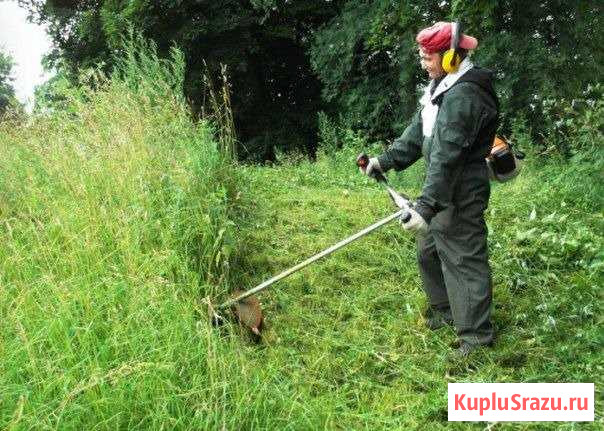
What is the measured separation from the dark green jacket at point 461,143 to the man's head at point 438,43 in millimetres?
141

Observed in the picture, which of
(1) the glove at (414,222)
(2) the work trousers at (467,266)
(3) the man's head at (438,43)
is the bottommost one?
(2) the work trousers at (467,266)

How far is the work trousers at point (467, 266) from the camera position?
3.35 meters

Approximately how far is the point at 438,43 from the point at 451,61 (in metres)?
0.14

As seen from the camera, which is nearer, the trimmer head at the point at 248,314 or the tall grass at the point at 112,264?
the tall grass at the point at 112,264

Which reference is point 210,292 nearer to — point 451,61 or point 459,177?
point 459,177

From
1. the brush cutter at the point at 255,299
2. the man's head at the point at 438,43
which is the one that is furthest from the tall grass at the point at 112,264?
the man's head at the point at 438,43

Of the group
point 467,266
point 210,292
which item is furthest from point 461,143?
point 210,292

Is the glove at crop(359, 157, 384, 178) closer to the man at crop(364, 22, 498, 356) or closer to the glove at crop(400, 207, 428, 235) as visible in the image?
the man at crop(364, 22, 498, 356)

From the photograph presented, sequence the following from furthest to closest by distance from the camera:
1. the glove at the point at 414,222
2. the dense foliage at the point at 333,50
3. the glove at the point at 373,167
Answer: the dense foliage at the point at 333,50, the glove at the point at 373,167, the glove at the point at 414,222

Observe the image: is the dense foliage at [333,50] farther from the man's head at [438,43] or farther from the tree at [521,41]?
the man's head at [438,43]

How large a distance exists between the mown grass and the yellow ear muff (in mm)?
1270

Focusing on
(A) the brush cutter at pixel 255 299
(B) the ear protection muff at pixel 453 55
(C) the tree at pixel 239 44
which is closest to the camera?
(B) the ear protection muff at pixel 453 55

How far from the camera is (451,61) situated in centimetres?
321

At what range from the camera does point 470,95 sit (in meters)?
3.15
